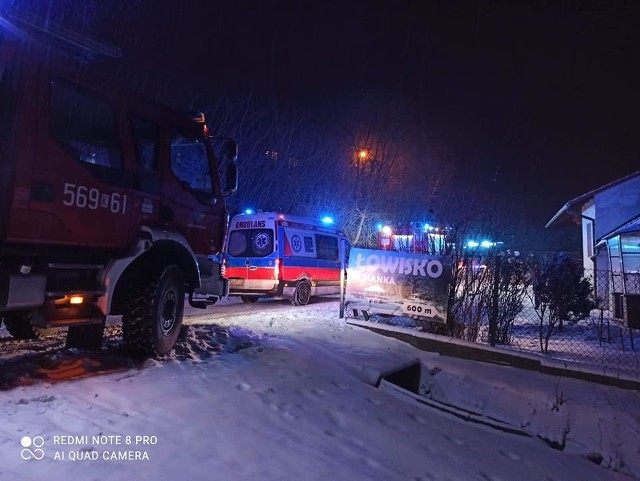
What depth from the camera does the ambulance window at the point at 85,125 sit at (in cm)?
447

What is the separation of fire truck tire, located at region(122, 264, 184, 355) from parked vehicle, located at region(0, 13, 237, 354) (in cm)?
1

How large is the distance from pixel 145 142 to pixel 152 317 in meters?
2.10

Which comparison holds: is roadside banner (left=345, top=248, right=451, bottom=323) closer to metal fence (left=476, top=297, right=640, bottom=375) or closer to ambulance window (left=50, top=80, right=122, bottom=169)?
metal fence (left=476, top=297, right=640, bottom=375)

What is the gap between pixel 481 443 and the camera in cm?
436

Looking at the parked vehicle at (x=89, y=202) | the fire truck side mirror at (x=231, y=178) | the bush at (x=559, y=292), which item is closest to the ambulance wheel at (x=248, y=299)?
the fire truck side mirror at (x=231, y=178)

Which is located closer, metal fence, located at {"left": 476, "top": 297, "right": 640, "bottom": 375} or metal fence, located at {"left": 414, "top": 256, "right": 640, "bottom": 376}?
metal fence, located at {"left": 476, "top": 297, "right": 640, "bottom": 375}

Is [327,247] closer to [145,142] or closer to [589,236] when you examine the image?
[145,142]

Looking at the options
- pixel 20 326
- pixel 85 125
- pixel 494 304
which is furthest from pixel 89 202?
pixel 494 304

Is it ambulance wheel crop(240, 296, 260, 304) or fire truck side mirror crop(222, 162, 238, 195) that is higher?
fire truck side mirror crop(222, 162, 238, 195)

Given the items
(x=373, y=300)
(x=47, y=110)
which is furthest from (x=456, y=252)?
(x=47, y=110)

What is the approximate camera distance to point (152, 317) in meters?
5.24

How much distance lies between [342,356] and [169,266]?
2628 mm

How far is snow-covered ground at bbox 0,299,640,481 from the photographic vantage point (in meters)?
3.07

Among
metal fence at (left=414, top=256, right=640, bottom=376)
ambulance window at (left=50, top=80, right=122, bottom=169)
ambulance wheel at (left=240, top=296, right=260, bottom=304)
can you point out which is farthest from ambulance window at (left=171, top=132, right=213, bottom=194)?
ambulance wheel at (left=240, top=296, right=260, bottom=304)
